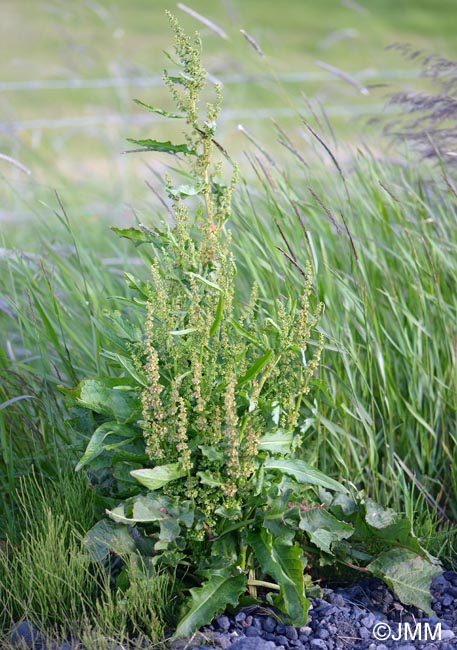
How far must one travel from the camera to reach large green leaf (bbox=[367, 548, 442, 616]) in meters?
2.06

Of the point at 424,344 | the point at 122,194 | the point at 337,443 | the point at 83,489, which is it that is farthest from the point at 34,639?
the point at 122,194

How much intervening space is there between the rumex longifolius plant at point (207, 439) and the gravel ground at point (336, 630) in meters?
0.05

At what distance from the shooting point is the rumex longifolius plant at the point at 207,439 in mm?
1889

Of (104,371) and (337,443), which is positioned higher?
(104,371)

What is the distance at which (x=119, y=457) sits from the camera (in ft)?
6.51

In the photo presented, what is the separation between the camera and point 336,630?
1.99 m

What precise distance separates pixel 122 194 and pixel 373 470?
3.04 meters

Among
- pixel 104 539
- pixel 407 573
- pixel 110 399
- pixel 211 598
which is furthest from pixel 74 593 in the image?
pixel 407 573

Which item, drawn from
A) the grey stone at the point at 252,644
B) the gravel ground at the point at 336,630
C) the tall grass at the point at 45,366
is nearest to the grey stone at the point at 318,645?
the gravel ground at the point at 336,630

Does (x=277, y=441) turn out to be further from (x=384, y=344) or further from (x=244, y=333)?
(x=384, y=344)

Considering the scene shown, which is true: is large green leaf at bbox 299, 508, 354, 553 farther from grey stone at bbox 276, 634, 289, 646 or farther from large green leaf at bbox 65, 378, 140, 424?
large green leaf at bbox 65, 378, 140, 424

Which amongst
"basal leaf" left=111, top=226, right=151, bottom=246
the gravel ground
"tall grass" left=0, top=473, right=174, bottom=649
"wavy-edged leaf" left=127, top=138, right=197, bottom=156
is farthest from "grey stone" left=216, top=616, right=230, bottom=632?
"wavy-edged leaf" left=127, top=138, right=197, bottom=156

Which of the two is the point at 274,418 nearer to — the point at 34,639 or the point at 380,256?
the point at 34,639

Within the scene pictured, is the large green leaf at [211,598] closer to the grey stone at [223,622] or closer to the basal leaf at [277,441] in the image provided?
the grey stone at [223,622]
